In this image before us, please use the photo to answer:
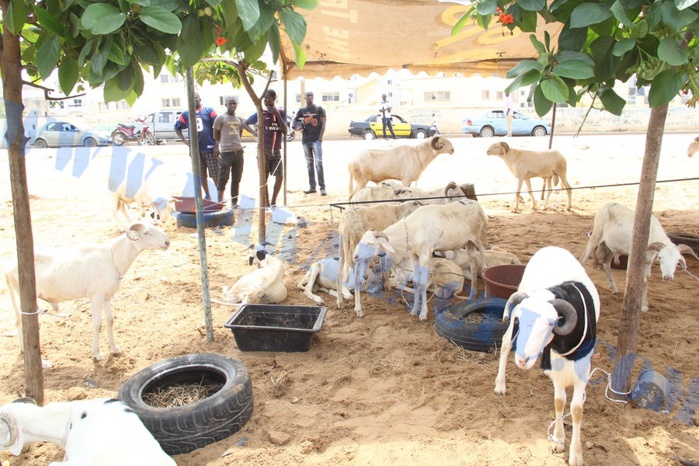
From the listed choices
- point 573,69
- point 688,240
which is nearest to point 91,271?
point 573,69

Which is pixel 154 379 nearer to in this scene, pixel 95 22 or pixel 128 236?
pixel 128 236

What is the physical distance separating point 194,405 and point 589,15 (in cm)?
344

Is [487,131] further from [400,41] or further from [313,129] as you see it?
[400,41]

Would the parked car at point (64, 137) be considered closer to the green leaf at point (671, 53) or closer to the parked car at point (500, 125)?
the parked car at point (500, 125)

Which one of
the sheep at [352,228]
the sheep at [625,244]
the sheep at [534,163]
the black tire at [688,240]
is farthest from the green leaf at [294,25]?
the sheep at [534,163]

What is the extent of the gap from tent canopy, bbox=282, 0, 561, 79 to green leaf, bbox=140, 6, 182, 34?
5446mm

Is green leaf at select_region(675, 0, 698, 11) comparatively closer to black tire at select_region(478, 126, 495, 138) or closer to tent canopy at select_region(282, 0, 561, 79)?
→ tent canopy at select_region(282, 0, 561, 79)

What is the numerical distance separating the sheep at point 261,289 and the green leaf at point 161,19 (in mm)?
4014

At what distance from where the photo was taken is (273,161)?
10.7 meters

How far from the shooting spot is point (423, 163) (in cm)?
1129

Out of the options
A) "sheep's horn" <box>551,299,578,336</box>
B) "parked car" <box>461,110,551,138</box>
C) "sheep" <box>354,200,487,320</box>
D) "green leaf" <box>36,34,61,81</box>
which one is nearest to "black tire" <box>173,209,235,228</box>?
"sheep" <box>354,200,487,320</box>

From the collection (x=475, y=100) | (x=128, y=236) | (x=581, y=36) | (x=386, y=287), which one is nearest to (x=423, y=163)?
(x=386, y=287)

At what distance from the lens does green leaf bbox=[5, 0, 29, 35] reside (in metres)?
2.54

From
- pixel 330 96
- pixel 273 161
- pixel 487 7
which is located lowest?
pixel 273 161
